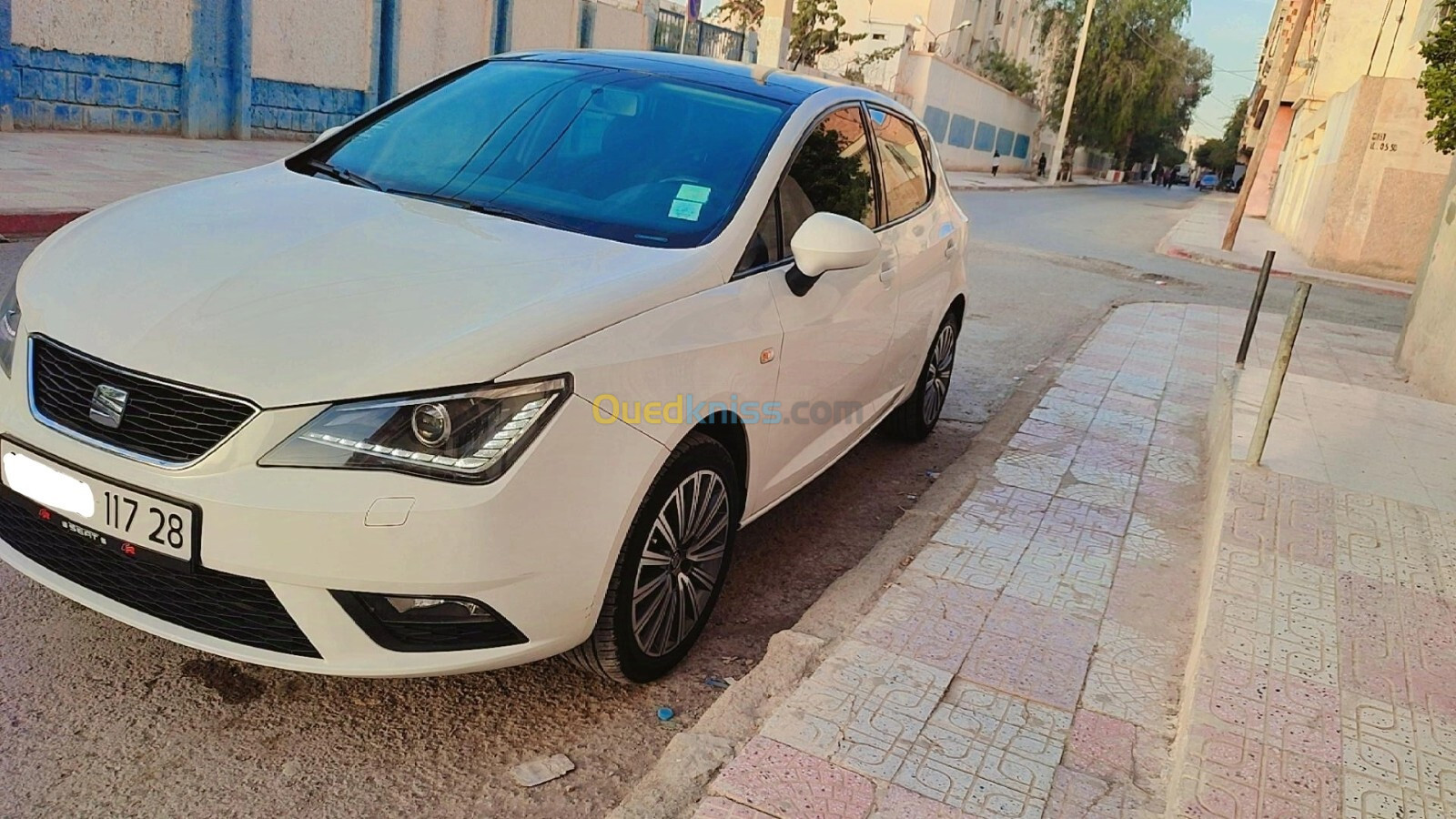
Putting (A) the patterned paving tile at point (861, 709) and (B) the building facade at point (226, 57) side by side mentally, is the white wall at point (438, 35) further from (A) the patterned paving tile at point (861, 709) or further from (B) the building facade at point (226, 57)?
(A) the patterned paving tile at point (861, 709)

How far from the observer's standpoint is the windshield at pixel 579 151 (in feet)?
10.8

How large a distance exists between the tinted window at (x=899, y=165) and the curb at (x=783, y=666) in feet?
4.15

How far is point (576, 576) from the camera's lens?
101 inches

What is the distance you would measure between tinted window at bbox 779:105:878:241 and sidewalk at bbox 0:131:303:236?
21.0 feet

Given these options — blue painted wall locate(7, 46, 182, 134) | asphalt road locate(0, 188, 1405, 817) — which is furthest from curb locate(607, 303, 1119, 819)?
blue painted wall locate(7, 46, 182, 134)

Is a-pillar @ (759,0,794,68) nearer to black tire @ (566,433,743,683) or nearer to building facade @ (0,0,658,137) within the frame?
building facade @ (0,0,658,137)

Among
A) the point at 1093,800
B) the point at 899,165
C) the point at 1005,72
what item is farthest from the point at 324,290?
the point at 1005,72

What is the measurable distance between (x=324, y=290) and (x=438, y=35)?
1916 cm

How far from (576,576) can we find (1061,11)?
6398 cm

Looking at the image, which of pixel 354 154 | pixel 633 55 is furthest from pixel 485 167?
pixel 633 55

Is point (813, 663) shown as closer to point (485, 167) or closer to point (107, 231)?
point (485, 167)

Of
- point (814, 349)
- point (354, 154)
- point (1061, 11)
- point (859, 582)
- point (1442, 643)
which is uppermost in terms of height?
point (1061, 11)

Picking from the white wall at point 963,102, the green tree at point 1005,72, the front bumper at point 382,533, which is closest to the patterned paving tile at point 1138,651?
the front bumper at point 382,533

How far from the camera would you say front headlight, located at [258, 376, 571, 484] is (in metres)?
2.28
